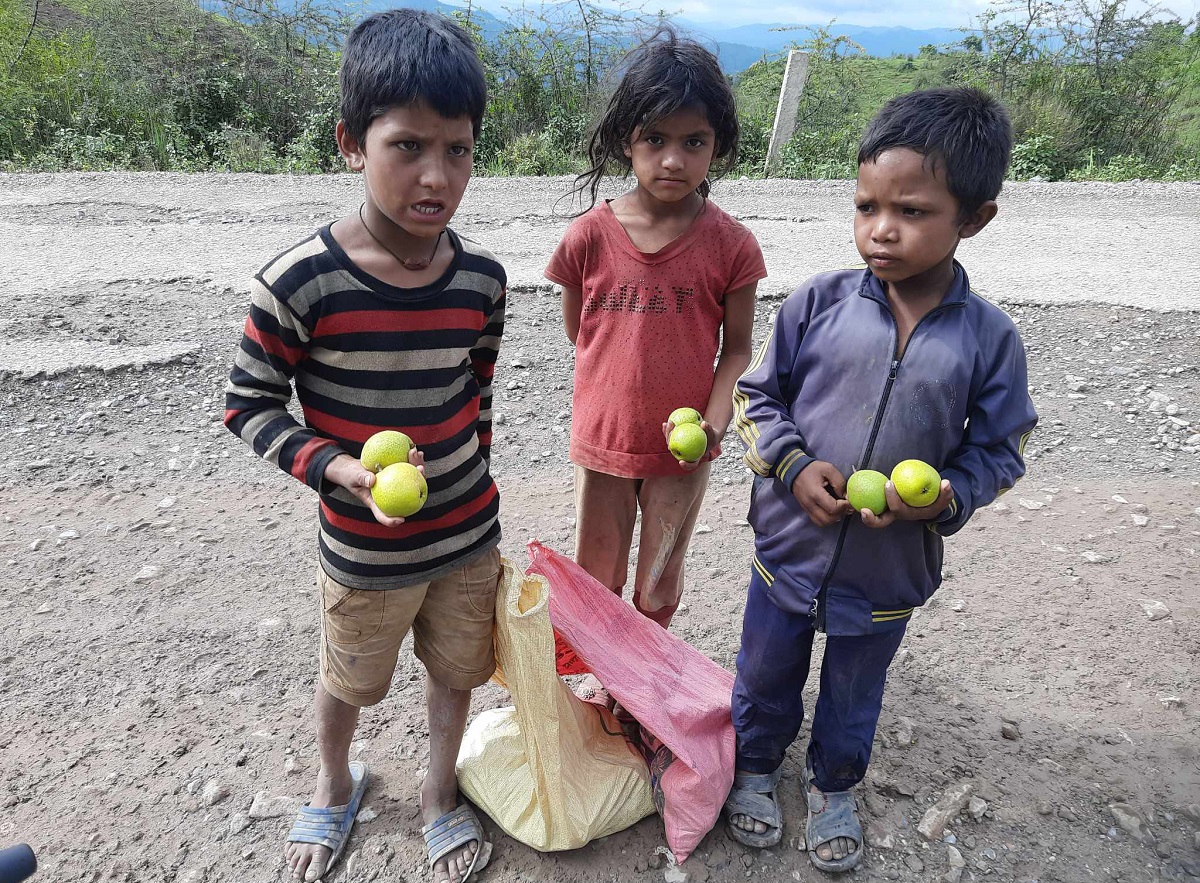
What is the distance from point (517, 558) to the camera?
3512 mm

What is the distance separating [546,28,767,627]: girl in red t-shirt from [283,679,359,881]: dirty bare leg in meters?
0.94

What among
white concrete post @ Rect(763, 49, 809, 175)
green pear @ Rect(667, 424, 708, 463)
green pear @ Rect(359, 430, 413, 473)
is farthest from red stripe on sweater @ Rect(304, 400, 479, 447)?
white concrete post @ Rect(763, 49, 809, 175)

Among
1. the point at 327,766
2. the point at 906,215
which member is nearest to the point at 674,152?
the point at 906,215

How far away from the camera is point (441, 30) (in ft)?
5.82

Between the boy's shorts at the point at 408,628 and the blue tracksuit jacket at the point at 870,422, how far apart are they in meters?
0.75

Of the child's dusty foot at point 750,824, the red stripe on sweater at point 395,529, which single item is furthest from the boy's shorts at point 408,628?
the child's dusty foot at point 750,824

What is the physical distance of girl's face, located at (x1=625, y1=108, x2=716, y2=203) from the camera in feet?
7.15

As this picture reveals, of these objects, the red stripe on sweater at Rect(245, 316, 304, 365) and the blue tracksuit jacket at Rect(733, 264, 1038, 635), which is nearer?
the red stripe on sweater at Rect(245, 316, 304, 365)

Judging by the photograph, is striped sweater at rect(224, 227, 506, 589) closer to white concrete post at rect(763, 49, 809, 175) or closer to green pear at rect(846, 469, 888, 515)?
green pear at rect(846, 469, 888, 515)

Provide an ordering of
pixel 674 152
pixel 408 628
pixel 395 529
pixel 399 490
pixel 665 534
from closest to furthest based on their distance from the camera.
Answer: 1. pixel 399 490
2. pixel 395 529
3. pixel 408 628
4. pixel 674 152
5. pixel 665 534

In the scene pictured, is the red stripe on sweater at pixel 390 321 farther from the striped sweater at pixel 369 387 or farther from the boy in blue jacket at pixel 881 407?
the boy in blue jacket at pixel 881 407

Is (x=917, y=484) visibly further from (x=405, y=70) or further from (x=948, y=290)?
(x=405, y=70)

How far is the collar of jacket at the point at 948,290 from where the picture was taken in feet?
6.25

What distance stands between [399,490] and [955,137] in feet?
4.50
